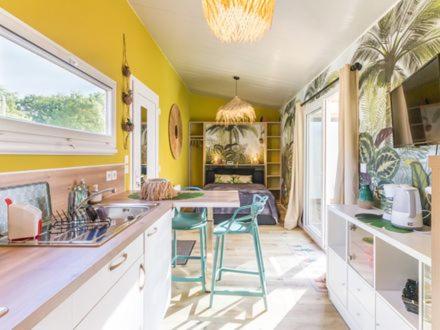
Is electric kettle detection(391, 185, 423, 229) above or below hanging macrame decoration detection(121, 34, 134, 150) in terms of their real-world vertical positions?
below

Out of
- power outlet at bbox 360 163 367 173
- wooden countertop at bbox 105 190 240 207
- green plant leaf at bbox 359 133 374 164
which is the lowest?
wooden countertop at bbox 105 190 240 207

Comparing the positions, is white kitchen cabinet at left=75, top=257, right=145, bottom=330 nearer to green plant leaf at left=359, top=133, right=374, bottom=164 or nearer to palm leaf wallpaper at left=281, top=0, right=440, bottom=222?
palm leaf wallpaper at left=281, top=0, right=440, bottom=222

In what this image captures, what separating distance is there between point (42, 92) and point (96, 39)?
83 cm

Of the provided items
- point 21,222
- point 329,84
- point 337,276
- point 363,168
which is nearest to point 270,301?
point 337,276

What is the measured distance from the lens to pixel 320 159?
4016 mm

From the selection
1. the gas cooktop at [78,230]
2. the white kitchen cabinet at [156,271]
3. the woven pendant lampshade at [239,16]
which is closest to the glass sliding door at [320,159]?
the woven pendant lampshade at [239,16]

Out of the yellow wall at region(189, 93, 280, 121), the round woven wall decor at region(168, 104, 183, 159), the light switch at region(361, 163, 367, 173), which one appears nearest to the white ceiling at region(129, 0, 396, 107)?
the round woven wall decor at region(168, 104, 183, 159)

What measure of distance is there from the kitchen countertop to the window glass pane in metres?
0.69

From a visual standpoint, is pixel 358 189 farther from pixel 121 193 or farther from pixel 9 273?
pixel 9 273

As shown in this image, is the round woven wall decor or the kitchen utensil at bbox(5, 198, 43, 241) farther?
the round woven wall decor

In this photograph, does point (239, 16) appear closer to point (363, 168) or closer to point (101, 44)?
point (101, 44)

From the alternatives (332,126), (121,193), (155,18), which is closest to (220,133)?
(332,126)

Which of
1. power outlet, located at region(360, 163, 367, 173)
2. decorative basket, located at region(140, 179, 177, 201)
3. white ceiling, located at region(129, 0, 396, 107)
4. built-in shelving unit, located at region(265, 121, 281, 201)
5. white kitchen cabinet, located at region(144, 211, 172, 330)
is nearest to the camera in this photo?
white kitchen cabinet, located at region(144, 211, 172, 330)

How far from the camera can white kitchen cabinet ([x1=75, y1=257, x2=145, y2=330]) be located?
3.03ft
